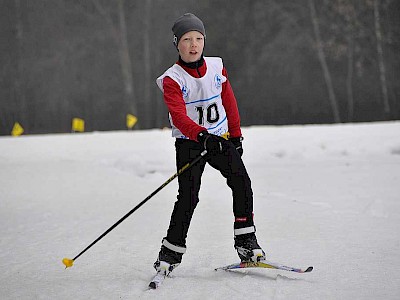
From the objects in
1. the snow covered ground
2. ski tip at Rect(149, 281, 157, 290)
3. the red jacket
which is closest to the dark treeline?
the snow covered ground

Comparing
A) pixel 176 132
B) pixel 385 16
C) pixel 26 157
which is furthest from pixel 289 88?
pixel 176 132

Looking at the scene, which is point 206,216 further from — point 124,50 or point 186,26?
point 124,50

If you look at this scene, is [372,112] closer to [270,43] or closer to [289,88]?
[289,88]

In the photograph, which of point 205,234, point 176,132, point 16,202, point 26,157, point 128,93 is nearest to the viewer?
point 176,132

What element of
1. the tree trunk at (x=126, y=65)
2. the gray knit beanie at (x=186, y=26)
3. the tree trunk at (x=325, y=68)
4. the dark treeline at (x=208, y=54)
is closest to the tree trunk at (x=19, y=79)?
the dark treeline at (x=208, y=54)

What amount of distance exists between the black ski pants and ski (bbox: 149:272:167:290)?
187mm

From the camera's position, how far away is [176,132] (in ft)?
10.3

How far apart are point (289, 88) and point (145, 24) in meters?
5.02

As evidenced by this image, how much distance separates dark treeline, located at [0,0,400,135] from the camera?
1666 centimetres

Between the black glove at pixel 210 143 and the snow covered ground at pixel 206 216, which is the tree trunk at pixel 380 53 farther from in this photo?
the black glove at pixel 210 143

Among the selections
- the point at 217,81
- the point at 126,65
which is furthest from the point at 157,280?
the point at 126,65

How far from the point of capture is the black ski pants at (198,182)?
3.03 m

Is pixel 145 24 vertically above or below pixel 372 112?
above

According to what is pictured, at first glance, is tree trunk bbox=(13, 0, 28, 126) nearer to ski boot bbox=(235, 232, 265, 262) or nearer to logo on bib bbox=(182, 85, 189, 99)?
logo on bib bbox=(182, 85, 189, 99)
